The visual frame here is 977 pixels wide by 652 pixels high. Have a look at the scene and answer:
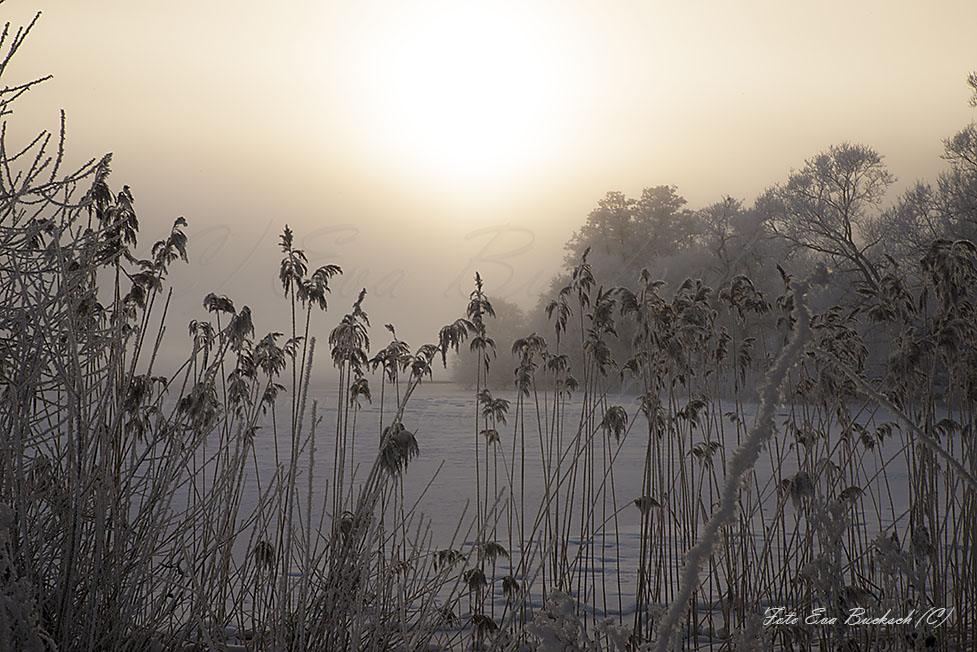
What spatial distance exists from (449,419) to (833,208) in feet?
36.8

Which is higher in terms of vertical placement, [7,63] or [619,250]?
[619,250]

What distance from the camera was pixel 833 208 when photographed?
60.0ft

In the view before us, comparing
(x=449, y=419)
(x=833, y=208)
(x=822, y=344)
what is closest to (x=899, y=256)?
(x=833, y=208)

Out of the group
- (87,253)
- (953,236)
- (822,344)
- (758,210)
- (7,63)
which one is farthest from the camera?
(758,210)

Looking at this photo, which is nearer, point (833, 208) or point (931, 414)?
point (931, 414)

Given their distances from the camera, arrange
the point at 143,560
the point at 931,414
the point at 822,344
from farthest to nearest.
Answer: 1. the point at 822,344
2. the point at 931,414
3. the point at 143,560

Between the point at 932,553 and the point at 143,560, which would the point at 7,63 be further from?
the point at 932,553

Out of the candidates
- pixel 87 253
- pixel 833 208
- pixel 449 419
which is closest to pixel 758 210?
pixel 833 208

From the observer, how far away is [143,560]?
66.9 inches

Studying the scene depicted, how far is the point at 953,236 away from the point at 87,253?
1763 cm

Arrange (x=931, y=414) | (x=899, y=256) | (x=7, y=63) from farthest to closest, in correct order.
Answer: (x=899, y=256), (x=931, y=414), (x=7, y=63)

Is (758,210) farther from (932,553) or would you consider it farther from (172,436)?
(172,436)

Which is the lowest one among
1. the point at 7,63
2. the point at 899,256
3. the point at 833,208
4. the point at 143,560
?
the point at 143,560

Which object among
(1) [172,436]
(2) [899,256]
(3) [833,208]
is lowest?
(1) [172,436]
